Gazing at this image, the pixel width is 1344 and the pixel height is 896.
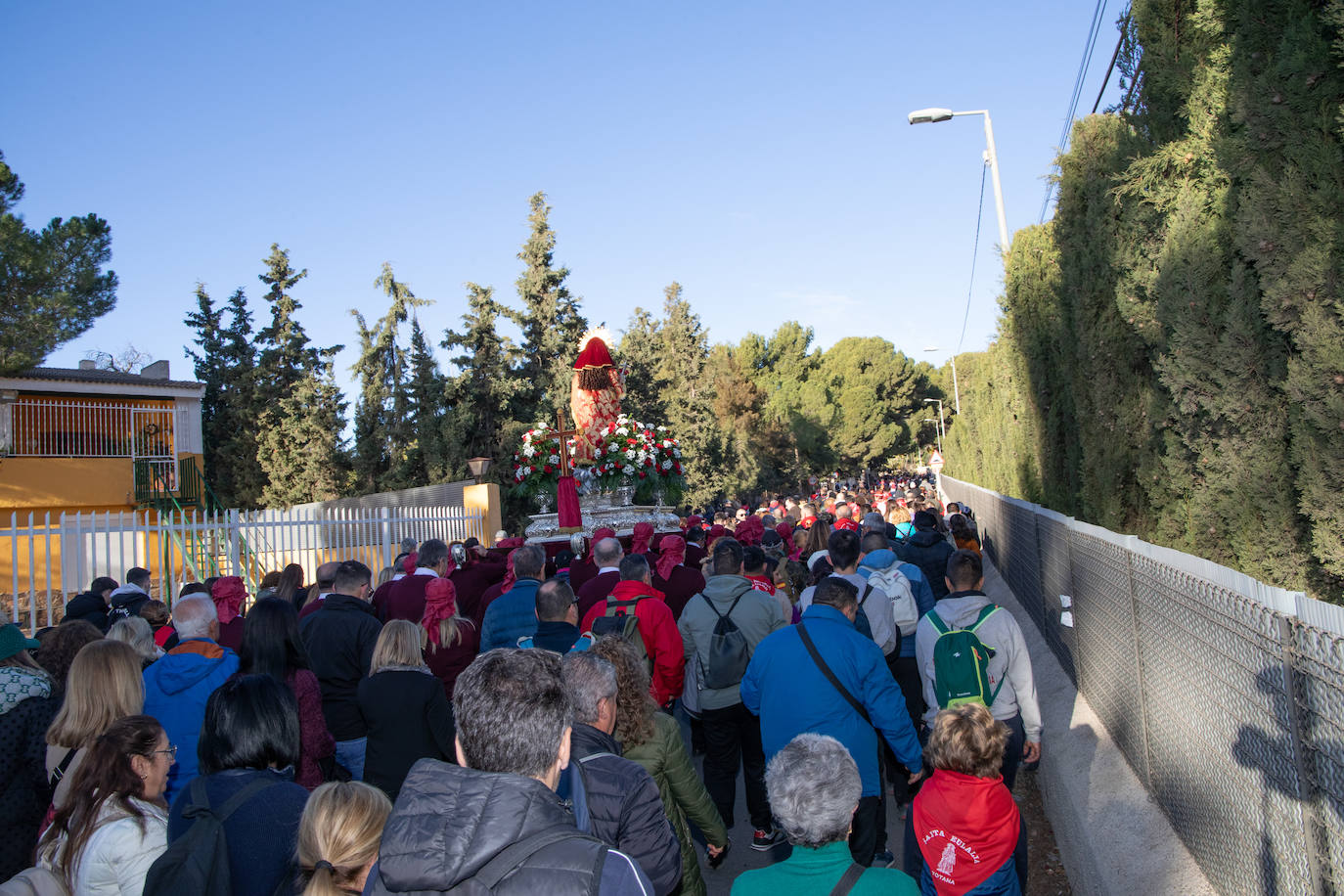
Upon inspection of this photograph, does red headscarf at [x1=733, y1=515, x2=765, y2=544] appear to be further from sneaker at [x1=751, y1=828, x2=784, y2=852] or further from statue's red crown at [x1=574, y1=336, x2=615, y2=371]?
statue's red crown at [x1=574, y1=336, x2=615, y2=371]

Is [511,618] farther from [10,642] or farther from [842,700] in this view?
[10,642]

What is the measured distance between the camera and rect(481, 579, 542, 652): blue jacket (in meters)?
6.60

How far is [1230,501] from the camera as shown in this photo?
610cm

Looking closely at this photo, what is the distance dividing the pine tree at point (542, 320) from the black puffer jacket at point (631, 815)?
A: 99.7 feet

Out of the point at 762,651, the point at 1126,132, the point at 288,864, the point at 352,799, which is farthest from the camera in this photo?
the point at 1126,132

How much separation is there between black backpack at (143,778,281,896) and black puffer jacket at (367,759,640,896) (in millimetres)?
1132

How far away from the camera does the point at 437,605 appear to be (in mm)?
6133

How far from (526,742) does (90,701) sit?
2565mm

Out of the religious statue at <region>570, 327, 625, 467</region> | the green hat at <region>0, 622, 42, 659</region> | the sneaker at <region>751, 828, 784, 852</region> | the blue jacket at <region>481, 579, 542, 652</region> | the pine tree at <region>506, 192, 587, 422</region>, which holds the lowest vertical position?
the sneaker at <region>751, 828, 784, 852</region>

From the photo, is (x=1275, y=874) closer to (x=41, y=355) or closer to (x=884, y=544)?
(x=884, y=544)

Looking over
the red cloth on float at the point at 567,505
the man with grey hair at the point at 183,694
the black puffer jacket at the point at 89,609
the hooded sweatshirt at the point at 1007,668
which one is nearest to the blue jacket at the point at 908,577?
the hooded sweatshirt at the point at 1007,668

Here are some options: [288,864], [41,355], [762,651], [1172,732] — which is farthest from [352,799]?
[41,355]

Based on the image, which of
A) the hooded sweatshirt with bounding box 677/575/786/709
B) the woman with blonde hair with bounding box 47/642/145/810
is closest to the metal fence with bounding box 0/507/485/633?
the hooded sweatshirt with bounding box 677/575/786/709

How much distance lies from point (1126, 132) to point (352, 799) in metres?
7.99
